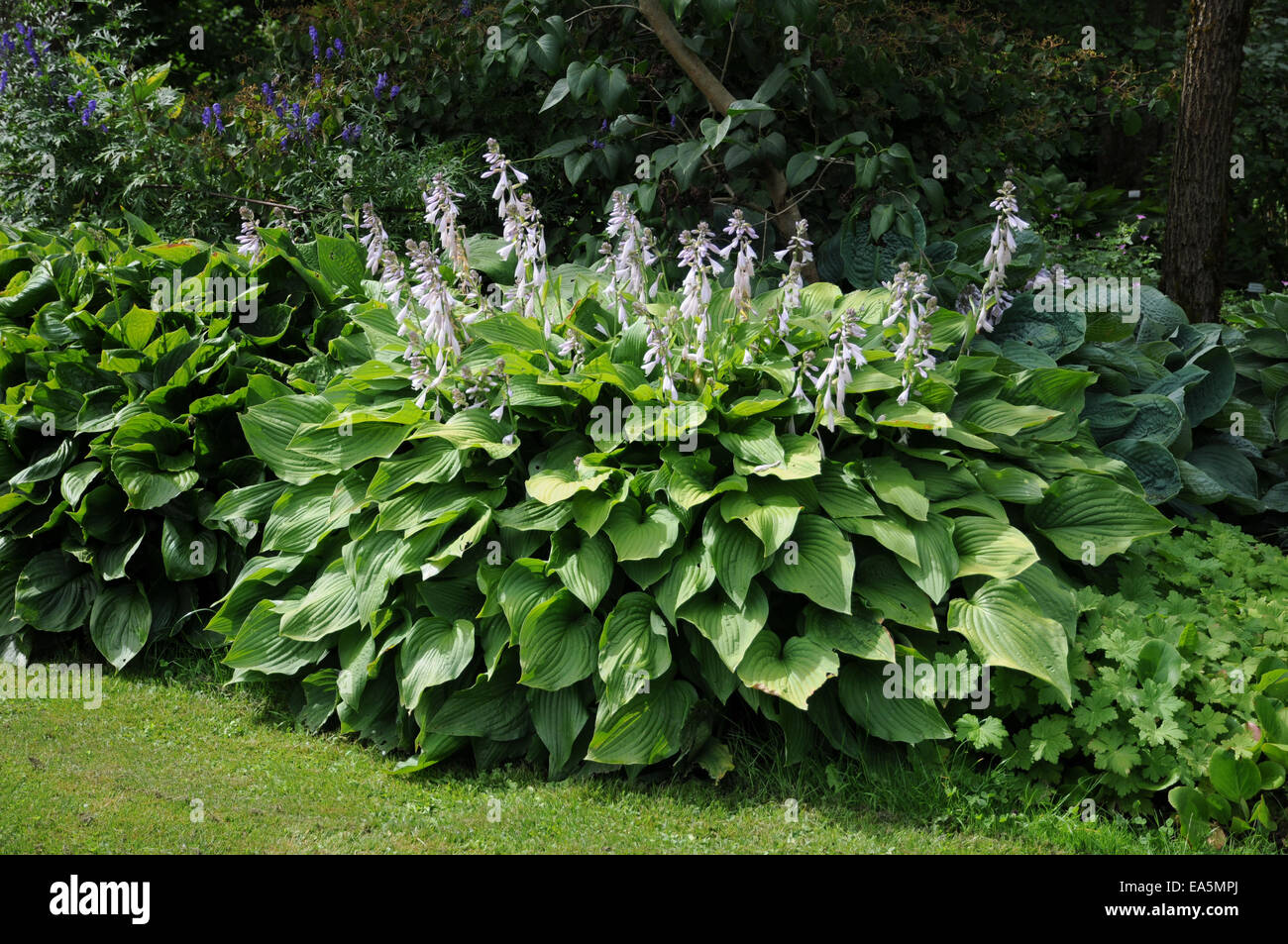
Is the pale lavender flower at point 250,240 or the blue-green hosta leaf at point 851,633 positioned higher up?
the pale lavender flower at point 250,240

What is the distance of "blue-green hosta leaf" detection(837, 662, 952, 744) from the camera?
146 inches

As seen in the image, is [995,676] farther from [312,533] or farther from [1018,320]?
[312,533]

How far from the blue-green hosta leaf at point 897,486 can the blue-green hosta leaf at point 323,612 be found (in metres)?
1.98

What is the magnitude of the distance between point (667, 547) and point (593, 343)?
102cm

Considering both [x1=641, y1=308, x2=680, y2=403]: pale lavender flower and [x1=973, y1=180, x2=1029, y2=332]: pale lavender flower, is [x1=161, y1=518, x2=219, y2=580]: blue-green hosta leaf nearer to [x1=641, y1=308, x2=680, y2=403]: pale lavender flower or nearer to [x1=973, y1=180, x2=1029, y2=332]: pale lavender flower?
[x1=641, y1=308, x2=680, y2=403]: pale lavender flower

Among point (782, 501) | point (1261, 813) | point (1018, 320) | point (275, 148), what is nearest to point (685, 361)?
point (782, 501)

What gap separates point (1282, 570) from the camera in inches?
175

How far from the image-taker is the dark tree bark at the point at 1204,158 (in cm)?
591

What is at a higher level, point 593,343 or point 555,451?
point 593,343

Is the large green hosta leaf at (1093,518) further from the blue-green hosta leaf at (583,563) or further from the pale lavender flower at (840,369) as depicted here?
the blue-green hosta leaf at (583,563)

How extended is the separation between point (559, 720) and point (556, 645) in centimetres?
26

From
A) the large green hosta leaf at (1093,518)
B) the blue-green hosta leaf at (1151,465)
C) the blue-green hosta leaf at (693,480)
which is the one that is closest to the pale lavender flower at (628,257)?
the blue-green hosta leaf at (693,480)

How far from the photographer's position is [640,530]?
3.96 metres

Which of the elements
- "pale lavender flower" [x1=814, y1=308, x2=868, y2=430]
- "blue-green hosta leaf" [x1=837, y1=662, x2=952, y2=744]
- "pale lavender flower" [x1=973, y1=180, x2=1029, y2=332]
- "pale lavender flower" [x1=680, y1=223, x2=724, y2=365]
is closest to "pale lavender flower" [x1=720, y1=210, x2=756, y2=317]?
"pale lavender flower" [x1=680, y1=223, x2=724, y2=365]
